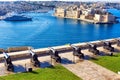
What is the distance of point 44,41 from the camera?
205ft

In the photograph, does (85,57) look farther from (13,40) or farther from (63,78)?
(13,40)

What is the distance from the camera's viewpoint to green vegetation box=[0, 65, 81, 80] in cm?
2133

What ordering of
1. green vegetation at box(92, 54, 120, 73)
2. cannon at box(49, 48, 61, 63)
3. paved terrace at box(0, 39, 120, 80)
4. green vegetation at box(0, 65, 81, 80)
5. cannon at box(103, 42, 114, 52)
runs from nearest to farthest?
1. green vegetation at box(0, 65, 81, 80)
2. paved terrace at box(0, 39, 120, 80)
3. green vegetation at box(92, 54, 120, 73)
4. cannon at box(49, 48, 61, 63)
5. cannon at box(103, 42, 114, 52)

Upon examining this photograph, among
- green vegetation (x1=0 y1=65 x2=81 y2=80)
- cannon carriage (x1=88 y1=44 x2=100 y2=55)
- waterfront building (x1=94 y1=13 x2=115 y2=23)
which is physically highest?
cannon carriage (x1=88 y1=44 x2=100 y2=55)

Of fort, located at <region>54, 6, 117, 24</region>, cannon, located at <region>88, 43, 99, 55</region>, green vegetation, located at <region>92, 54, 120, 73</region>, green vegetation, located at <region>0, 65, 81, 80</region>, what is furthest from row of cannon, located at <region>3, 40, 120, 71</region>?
fort, located at <region>54, 6, 117, 24</region>

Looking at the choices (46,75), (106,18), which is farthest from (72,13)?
(46,75)

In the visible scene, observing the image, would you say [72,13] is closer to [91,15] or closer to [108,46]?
[91,15]

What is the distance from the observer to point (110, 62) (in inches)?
1016

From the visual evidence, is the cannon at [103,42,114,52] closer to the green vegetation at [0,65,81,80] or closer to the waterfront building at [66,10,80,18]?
the green vegetation at [0,65,81,80]

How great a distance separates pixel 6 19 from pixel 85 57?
92.3 m

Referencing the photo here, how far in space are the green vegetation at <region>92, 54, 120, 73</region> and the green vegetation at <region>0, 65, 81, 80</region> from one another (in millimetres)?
4261

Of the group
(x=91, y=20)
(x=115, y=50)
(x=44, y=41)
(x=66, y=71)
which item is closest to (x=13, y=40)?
(x=44, y=41)

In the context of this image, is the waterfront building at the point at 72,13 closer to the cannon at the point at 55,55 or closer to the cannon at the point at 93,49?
the cannon at the point at 93,49

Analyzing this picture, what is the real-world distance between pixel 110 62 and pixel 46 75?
763 centimetres
